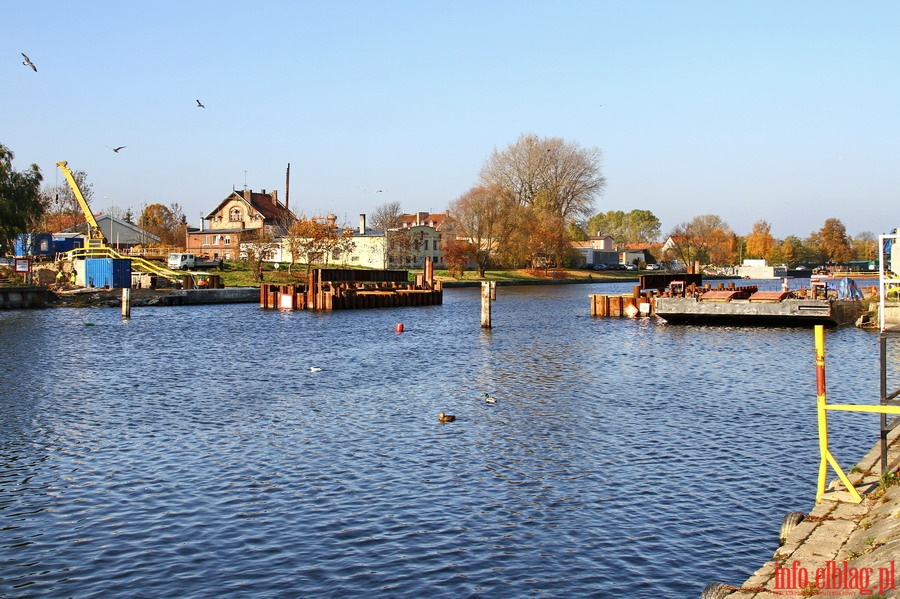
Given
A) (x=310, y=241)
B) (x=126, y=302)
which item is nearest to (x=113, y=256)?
(x=126, y=302)

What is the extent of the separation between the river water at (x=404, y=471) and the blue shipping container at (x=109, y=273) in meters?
38.7

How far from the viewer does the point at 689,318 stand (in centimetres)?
5128

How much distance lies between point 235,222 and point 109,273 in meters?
51.2

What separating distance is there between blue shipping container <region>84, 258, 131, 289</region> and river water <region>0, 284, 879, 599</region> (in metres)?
38.7

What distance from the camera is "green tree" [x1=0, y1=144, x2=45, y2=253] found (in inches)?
2616

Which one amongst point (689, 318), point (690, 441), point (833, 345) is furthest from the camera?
point (689, 318)

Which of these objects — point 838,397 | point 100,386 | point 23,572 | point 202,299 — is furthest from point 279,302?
point 23,572

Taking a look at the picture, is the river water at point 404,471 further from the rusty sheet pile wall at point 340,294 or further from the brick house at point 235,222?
the brick house at point 235,222

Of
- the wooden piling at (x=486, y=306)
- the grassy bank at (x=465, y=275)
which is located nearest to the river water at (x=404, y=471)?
the wooden piling at (x=486, y=306)

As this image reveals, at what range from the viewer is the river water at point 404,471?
453 inches

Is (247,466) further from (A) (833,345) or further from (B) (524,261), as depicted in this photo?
(B) (524,261)

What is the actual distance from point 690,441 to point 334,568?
32.3 feet

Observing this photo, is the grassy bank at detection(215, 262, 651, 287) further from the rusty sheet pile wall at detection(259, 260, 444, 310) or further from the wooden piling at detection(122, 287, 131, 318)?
the wooden piling at detection(122, 287, 131, 318)

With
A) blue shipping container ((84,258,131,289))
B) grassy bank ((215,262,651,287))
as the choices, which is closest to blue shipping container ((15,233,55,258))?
blue shipping container ((84,258,131,289))
